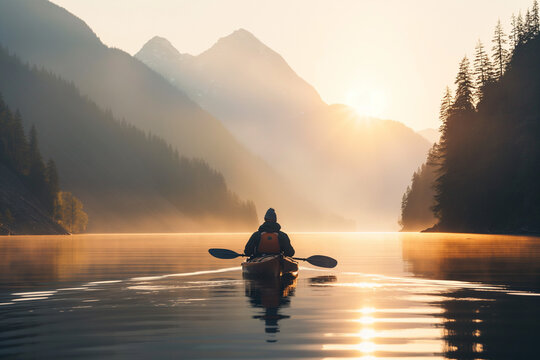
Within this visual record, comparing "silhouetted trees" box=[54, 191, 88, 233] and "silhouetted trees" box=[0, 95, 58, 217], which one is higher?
"silhouetted trees" box=[0, 95, 58, 217]

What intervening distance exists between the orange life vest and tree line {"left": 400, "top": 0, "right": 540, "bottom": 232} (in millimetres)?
80548

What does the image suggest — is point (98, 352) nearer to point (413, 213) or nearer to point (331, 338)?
point (331, 338)

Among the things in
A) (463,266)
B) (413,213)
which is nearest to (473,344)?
(463,266)

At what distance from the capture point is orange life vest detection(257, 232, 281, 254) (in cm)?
3042

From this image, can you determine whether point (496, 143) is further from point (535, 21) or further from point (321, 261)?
point (321, 261)

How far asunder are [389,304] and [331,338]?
731 cm

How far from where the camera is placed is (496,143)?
120m

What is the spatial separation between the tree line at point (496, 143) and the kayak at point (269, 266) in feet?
264

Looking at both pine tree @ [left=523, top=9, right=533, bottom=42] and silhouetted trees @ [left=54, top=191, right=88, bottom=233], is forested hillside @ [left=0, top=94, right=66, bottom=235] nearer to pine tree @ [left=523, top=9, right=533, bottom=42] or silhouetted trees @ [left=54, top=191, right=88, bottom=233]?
silhouetted trees @ [left=54, top=191, right=88, bottom=233]

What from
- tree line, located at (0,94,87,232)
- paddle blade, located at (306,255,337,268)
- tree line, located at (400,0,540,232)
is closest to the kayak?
paddle blade, located at (306,255,337,268)

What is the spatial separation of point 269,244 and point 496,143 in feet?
325

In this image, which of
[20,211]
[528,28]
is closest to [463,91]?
[528,28]

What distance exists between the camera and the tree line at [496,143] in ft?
353

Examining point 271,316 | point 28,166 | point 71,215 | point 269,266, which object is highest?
point 28,166
